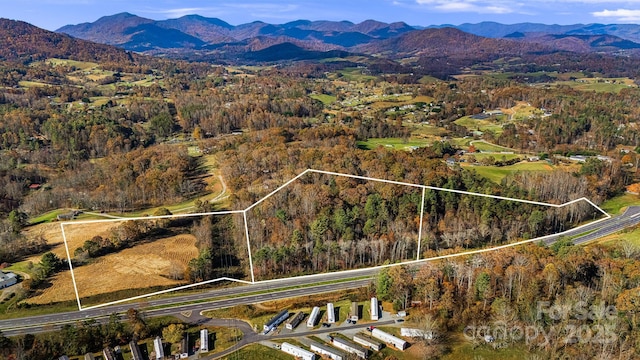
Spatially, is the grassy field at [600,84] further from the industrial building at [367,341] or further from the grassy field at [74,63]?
the grassy field at [74,63]

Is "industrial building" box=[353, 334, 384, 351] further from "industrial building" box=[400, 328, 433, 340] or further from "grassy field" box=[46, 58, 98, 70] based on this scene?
"grassy field" box=[46, 58, 98, 70]

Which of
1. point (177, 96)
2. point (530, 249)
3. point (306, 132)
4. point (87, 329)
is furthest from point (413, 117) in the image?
point (87, 329)

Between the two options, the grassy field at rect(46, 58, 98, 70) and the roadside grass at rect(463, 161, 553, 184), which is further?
the grassy field at rect(46, 58, 98, 70)

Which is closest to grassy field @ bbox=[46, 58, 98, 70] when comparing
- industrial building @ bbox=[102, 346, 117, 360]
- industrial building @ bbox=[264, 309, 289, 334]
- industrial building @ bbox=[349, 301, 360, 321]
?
industrial building @ bbox=[102, 346, 117, 360]

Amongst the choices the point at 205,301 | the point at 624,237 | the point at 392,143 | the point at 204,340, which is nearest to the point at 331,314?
the point at 204,340

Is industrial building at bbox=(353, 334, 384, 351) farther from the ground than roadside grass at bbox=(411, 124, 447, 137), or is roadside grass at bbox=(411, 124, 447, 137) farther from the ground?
roadside grass at bbox=(411, 124, 447, 137)
